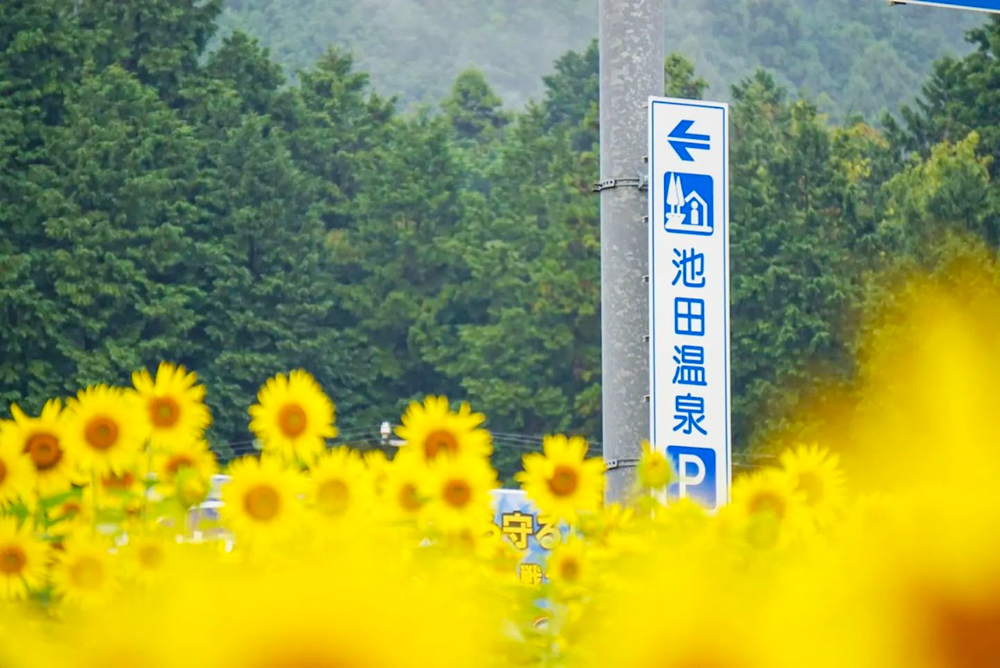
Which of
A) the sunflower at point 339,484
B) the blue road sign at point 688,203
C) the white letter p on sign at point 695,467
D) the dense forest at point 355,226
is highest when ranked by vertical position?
the dense forest at point 355,226

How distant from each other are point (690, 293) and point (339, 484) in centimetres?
418

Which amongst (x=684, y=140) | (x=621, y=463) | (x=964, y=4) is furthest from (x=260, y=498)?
(x=684, y=140)

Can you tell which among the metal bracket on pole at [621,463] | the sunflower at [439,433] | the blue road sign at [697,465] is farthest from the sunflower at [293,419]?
the blue road sign at [697,465]

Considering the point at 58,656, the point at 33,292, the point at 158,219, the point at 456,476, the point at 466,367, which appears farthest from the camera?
the point at 466,367

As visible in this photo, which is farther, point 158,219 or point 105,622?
point 158,219

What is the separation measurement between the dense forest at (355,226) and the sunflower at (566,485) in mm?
27712

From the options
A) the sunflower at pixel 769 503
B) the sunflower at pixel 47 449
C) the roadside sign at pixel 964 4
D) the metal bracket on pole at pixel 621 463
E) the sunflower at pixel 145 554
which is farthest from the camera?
the roadside sign at pixel 964 4

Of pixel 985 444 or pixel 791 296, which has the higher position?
pixel 791 296

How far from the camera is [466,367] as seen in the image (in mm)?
35094

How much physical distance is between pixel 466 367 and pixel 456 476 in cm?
3356

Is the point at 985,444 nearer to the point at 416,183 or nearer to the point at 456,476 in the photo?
the point at 456,476

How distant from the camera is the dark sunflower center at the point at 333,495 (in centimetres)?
139

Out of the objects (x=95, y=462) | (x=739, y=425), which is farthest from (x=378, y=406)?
(x=95, y=462)

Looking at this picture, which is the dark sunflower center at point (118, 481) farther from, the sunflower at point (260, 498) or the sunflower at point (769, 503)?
the sunflower at point (769, 503)
